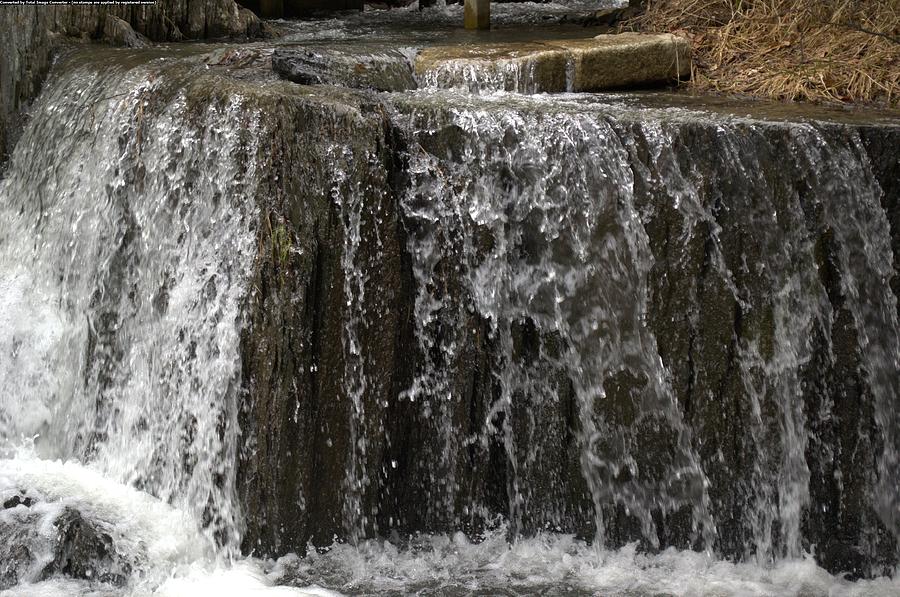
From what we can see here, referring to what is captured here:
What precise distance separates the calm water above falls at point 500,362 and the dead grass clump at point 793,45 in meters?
1.06

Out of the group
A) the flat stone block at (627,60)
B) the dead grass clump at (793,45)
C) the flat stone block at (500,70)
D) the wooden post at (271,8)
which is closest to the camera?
the dead grass clump at (793,45)

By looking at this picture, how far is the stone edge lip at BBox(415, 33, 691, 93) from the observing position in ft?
18.2

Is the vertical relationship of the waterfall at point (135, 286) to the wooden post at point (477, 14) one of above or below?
below

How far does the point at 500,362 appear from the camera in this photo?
437cm

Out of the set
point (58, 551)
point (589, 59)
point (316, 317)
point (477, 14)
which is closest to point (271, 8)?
point (477, 14)

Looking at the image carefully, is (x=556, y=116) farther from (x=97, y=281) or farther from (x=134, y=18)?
(x=134, y=18)

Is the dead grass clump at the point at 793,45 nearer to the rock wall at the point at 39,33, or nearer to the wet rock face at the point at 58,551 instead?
the rock wall at the point at 39,33

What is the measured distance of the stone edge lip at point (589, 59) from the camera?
5.56 meters

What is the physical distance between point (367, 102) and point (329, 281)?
0.74 metres

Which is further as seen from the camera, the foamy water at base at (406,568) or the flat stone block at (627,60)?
the flat stone block at (627,60)

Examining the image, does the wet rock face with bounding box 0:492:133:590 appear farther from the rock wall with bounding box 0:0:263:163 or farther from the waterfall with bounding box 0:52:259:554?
the rock wall with bounding box 0:0:263:163

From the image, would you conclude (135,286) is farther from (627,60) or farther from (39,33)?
(627,60)

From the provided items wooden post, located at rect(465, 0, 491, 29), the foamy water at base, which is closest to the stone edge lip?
wooden post, located at rect(465, 0, 491, 29)

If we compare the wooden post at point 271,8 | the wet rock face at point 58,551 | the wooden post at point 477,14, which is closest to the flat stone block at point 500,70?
the wooden post at point 477,14
